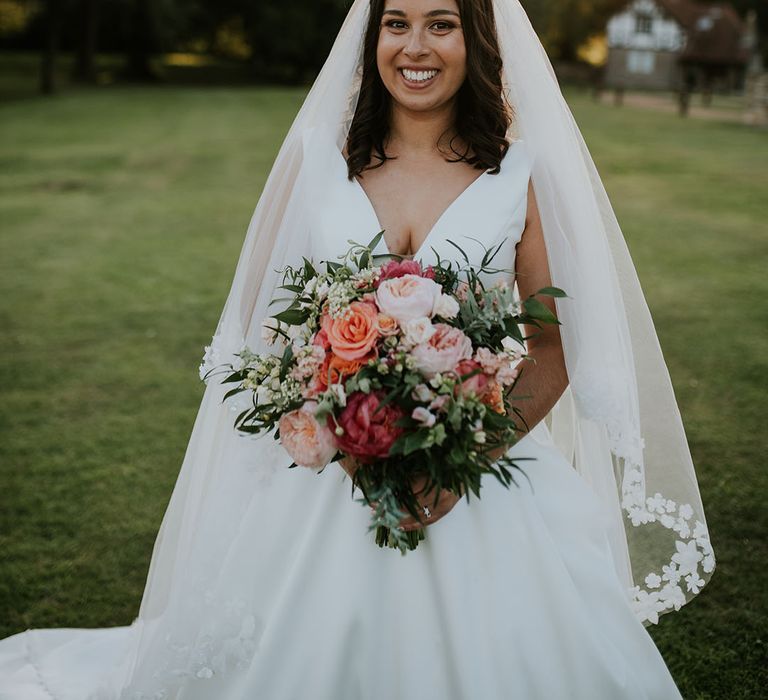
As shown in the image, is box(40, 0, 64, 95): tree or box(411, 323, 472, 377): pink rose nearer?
box(411, 323, 472, 377): pink rose

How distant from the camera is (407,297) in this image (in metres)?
2.00

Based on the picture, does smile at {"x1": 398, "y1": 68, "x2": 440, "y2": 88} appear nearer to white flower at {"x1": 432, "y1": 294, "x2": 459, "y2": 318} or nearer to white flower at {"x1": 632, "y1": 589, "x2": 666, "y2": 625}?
white flower at {"x1": 432, "y1": 294, "x2": 459, "y2": 318}

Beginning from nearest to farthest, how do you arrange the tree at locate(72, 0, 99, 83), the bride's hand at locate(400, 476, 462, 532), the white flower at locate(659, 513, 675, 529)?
the bride's hand at locate(400, 476, 462, 532), the white flower at locate(659, 513, 675, 529), the tree at locate(72, 0, 99, 83)

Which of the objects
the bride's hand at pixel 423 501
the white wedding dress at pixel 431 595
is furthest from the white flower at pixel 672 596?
the bride's hand at pixel 423 501

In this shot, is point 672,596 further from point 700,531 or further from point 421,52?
point 421,52

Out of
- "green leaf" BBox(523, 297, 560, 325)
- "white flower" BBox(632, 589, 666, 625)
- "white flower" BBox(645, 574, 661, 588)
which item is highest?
"green leaf" BBox(523, 297, 560, 325)

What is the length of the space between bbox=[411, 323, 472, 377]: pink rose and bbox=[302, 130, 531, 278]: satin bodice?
0.53 meters

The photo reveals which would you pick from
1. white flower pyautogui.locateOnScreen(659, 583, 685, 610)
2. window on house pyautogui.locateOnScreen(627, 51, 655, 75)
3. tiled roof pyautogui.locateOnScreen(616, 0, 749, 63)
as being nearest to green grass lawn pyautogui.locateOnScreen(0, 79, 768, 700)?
white flower pyautogui.locateOnScreen(659, 583, 685, 610)

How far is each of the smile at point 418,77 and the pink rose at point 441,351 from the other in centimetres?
96

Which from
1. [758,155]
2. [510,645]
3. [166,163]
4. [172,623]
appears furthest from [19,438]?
[758,155]

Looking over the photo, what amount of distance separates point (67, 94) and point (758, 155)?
25252mm

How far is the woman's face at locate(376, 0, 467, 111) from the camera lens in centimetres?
252

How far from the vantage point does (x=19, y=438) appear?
5.54 m

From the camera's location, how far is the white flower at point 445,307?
2.02 metres
